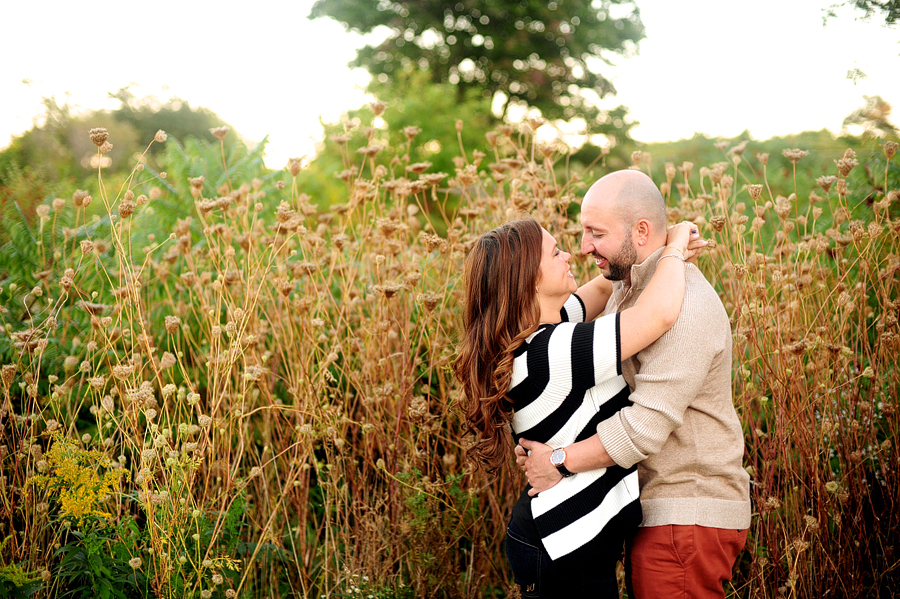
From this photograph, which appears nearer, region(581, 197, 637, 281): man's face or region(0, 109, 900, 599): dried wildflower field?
region(581, 197, 637, 281): man's face

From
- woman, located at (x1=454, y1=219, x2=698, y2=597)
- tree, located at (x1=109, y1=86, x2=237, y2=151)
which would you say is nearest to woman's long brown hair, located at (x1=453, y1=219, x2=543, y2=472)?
woman, located at (x1=454, y1=219, x2=698, y2=597)

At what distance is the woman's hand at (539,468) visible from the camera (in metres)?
1.96

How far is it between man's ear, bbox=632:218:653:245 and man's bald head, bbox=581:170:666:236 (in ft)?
0.04

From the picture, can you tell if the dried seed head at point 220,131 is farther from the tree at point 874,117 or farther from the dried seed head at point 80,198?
the tree at point 874,117

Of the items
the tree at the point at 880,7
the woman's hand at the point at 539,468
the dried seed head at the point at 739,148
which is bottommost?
the woman's hand at the point at 539,468

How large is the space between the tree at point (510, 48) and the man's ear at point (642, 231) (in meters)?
17.9

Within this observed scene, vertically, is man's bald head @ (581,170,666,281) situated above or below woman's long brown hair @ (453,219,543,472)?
above

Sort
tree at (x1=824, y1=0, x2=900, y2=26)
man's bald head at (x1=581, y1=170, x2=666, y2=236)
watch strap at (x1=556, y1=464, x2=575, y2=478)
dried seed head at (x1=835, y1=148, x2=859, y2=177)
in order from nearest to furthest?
watch strap at (x1=556, y1=464, x2=575, y2=478) → man's bald head at (x1=581, y1=170, x2=666, y2=236) → dried seed head at (x1=835, y1=148, x2=859, y2=177) → tree at (x1=824, y1=0, x2=900, y2=26)

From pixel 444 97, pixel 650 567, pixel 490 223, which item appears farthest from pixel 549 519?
pixel 444 97

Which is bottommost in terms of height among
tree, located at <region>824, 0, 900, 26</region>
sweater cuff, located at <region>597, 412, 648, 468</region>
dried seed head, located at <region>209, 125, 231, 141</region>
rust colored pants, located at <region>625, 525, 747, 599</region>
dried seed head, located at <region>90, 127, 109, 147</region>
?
rust colored pants, located at <region>625, 525, 747, 599</region>

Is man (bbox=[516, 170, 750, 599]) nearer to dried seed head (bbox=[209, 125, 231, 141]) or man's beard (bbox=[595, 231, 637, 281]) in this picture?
man's beard (bbox=[595, 231, 637, 281])

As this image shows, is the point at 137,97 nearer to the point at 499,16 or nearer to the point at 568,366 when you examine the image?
the point at 499,16

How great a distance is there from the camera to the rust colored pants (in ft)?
6.24

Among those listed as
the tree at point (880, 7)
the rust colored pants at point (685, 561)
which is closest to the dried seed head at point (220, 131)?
the rust colored pants at point (685, 561)
